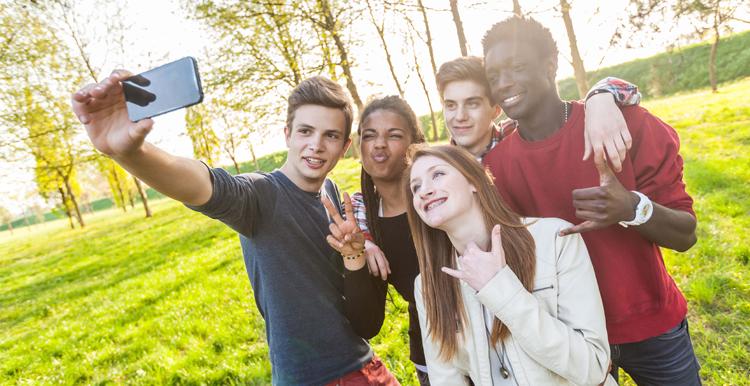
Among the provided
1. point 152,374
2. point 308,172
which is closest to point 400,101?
point 308,172

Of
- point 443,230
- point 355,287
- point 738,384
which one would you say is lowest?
point 738,384

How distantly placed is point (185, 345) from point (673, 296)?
520cm

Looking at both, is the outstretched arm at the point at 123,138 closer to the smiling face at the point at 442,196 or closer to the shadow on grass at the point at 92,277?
the smiling face at the point at 442,196

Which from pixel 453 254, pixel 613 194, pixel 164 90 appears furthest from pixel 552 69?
pixel 164 90

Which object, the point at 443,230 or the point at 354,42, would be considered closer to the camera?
the point at 443,230

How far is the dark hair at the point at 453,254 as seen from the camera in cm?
169

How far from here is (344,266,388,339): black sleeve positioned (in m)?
1.98

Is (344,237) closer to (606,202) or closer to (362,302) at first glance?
(362,302)

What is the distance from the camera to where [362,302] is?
198 cm

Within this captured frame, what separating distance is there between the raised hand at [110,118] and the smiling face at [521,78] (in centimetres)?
168

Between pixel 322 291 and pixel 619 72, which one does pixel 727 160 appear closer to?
pixel 322 291

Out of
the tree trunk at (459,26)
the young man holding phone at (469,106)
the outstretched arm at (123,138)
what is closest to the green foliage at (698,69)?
the tree trunk at (459,26)

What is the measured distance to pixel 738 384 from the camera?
280cm

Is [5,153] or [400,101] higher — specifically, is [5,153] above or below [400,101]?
above
